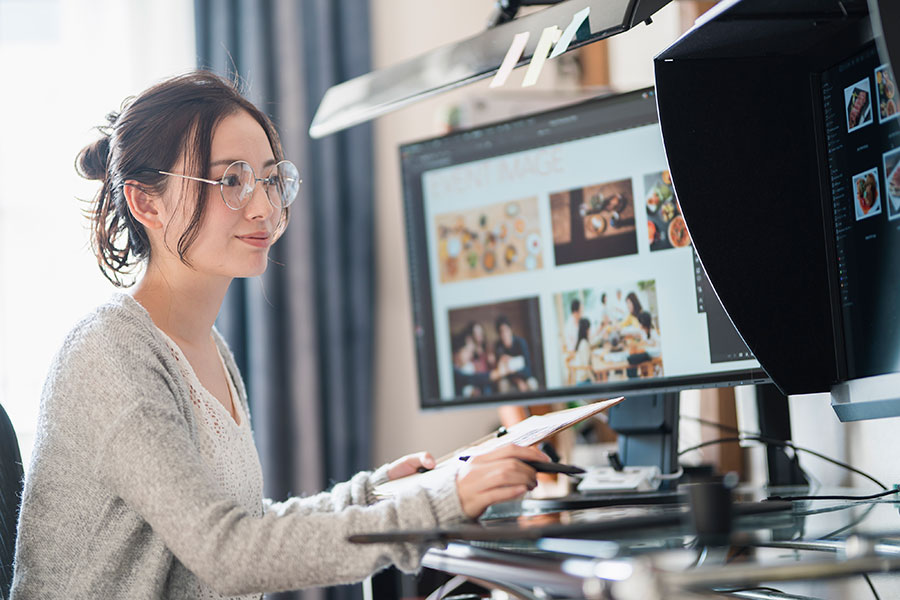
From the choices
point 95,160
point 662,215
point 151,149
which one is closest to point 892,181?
point 662,215

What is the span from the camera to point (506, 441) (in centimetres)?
99

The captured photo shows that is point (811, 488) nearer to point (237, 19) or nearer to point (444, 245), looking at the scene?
point (444, 245)

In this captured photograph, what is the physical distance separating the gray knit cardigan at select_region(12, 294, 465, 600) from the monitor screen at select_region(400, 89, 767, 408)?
41cm

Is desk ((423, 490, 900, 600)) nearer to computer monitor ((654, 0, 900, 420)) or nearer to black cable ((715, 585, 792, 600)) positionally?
black cable ((715, 585, 792, 600))

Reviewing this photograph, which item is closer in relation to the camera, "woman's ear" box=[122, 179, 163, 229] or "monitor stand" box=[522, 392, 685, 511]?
"woman's ear" box=[122, 179, 163, 229]

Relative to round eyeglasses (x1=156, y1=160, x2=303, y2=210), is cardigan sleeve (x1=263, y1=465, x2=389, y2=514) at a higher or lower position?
lower

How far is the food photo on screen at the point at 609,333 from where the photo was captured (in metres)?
1.24

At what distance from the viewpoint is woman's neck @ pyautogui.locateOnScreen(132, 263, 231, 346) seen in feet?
3.68

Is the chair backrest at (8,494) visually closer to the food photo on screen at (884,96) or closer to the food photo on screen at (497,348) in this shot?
the food photo on screen at (497,348)

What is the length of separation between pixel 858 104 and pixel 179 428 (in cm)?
76

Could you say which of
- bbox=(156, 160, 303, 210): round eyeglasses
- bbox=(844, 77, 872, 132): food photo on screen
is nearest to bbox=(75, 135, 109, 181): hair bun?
bbox=(156, 160, 303, 210): round eyeglasses

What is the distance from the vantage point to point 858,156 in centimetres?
96

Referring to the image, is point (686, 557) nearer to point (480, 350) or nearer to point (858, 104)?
point (858, 104)

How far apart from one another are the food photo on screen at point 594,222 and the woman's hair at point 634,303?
0.19 feet
